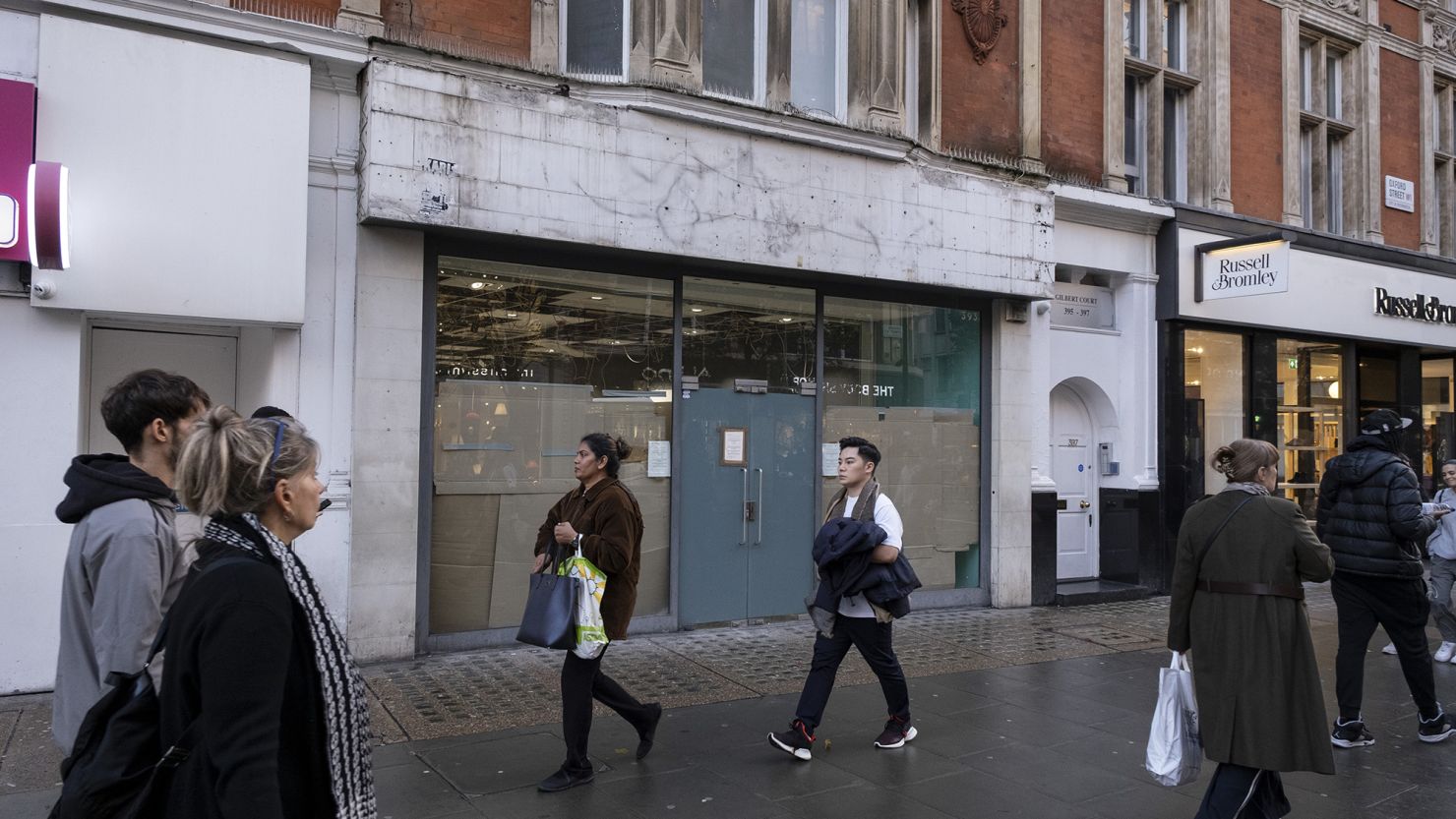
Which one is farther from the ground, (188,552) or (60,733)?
(188,552)

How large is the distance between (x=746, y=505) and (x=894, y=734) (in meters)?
3.97

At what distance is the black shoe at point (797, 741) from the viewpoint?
5.81 m

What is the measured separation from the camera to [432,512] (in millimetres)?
8484

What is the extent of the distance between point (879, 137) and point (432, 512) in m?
5.43

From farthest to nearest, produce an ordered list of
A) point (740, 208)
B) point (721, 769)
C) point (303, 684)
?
point (740, 208)
point (721, 769)
point (303, 684)

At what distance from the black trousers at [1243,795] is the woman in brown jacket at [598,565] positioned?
278 centimetres

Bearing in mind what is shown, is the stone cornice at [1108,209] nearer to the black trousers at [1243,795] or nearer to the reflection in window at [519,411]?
the reflection in window at [519,411]

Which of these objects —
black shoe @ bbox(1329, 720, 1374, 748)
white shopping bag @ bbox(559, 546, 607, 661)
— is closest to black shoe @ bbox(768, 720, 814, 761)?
white shopping bag @ bbox(559, 546, 607, 661)

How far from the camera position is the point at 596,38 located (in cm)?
911

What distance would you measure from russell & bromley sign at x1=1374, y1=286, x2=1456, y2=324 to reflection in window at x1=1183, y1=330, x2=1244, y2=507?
3.32 m

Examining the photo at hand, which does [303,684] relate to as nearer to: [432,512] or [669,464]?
[432,512]

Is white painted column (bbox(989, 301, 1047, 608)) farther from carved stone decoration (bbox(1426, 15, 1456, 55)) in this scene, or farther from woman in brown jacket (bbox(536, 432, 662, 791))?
carved stone decoration (bbox(1426, 15, 1456, 55))

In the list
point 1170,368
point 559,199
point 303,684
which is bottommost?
point 303,684

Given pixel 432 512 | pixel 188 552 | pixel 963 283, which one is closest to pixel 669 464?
pixel 432 512
